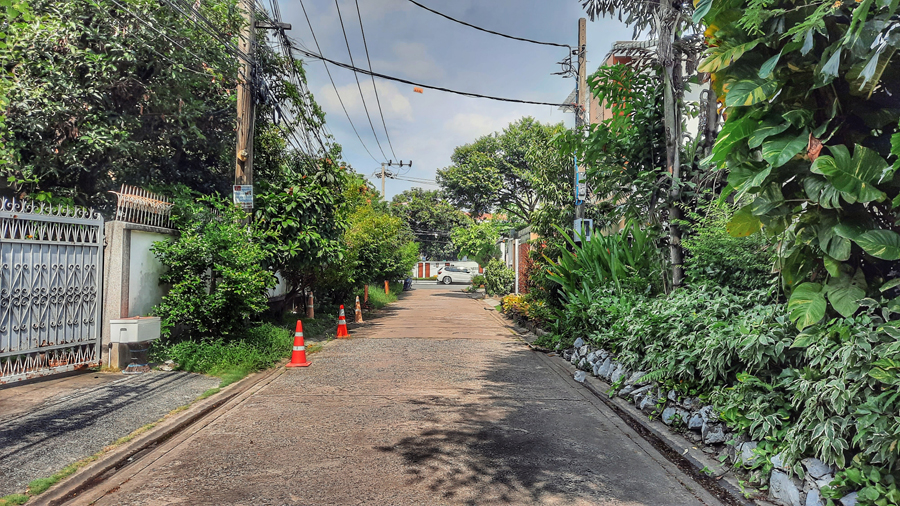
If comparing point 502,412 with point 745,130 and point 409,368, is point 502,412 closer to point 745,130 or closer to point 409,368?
point 409,368

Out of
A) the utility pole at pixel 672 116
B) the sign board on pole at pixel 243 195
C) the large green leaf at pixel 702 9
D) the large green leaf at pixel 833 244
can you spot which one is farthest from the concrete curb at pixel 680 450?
the sign board on pole at pixel 243 195

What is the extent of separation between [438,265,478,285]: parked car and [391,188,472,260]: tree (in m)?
2.99

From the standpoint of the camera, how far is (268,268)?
10852 millimetres

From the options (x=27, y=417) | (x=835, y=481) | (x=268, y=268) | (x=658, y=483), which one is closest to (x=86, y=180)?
(x=268, y=268)

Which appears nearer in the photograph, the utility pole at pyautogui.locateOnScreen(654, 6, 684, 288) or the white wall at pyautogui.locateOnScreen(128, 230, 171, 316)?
the utility pole at pyautogui.locateOnScreen(654, 6, 684, 288)

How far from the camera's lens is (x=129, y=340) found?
7.55 m

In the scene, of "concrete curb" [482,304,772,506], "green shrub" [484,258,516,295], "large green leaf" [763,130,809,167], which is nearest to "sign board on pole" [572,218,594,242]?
"concrete curb" [482,304,772,506]

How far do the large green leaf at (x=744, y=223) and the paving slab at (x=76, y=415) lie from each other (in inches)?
224

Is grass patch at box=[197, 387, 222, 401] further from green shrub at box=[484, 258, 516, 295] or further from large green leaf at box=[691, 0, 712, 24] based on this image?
green shrub at box=[484, 258, 516, 295]

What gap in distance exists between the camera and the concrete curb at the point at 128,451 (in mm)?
3802

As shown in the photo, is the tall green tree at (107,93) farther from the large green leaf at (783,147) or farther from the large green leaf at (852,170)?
the large green leaf at (852,170)

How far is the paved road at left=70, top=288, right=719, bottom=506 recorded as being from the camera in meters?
3.83

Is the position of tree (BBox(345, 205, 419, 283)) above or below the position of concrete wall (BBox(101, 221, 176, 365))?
above

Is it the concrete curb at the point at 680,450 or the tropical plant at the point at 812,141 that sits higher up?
the tropical plant at the point at 812,141
